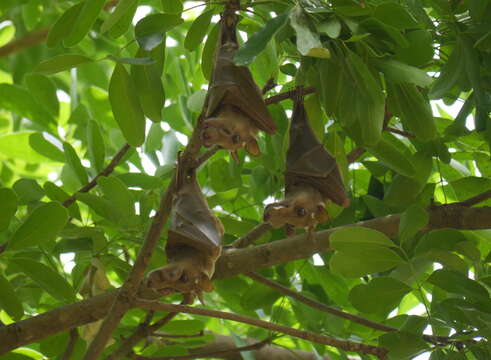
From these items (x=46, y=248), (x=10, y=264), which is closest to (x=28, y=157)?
(x=46, y=248)

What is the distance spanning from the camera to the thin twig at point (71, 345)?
1896mm

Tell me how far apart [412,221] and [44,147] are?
108 centimetres

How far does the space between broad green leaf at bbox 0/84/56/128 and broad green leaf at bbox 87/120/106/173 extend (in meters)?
0.35

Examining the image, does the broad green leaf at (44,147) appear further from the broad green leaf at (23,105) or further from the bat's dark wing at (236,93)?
the bat's dark wing at (236,93)

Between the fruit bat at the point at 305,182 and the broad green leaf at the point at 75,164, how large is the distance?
70cm

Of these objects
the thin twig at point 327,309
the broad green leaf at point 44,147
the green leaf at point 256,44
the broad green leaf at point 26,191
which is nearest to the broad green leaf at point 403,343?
the thin twig at point 327,309

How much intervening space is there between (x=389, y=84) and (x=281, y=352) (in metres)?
1.16

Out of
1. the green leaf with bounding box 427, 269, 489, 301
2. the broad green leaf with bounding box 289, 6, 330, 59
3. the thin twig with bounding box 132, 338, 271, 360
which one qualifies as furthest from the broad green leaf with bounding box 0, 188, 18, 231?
the green leaf with bounding box 427, 269, 489, 301

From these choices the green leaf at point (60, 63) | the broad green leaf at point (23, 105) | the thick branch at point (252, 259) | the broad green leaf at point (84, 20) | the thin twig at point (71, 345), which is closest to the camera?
the green leaf at point (60, 63)

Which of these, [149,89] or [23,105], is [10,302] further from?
[23,105]

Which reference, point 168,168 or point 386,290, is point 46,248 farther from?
point 386,290

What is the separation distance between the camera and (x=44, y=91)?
87.2 inches

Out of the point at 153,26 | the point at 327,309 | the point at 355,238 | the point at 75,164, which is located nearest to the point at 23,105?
the point at 75,164

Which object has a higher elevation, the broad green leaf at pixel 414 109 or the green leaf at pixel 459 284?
the broad green leaf at pixel 414 109
